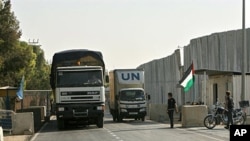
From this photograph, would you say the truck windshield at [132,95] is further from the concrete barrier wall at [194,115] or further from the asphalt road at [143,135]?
the asphalt road at [143,135]

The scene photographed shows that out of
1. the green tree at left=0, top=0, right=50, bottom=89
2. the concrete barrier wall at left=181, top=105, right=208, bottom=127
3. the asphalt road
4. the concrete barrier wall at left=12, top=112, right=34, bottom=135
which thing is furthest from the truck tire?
the green tree at left=0, top=0, right=50, bottom=89

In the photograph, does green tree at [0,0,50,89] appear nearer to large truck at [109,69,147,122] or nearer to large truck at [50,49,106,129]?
large truck at [109,69,147,122]

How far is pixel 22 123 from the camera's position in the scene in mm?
26109

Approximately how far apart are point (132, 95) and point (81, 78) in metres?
9.70

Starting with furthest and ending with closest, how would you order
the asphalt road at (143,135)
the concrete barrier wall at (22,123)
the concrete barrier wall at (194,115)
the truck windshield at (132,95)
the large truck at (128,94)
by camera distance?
the truck windshield at (132,95) → the large truck at (128,94) → the concrete barrier wall at (194,115) → the concrete barrier wall at (22,123) → the asphalt road at (143,135)

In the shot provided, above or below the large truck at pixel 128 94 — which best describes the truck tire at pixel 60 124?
below

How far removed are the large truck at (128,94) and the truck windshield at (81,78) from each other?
913 cm

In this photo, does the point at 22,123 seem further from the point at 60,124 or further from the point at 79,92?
the point at 79,92

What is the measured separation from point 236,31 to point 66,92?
17.5 m

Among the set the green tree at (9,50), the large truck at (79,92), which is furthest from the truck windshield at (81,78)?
the green tree at (9,50)

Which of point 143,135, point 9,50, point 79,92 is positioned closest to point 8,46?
point 9,50

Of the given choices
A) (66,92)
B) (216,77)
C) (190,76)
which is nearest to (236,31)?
(216,77)

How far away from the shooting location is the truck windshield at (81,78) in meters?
27.7

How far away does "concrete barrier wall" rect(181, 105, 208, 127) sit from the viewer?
27877mm
